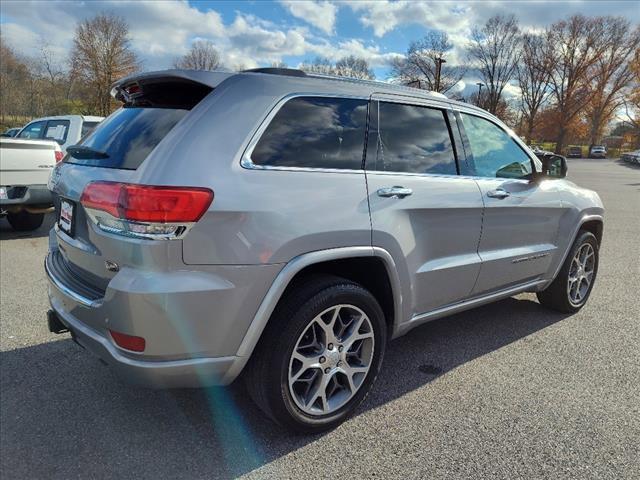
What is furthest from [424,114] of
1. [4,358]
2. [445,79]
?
[445,79]

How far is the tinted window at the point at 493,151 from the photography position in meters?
3.47

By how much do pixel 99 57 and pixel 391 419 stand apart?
38.6 meters

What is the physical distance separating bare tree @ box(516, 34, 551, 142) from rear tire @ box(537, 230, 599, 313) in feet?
212

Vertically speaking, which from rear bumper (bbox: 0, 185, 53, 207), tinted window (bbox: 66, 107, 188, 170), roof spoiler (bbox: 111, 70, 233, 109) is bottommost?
rear bumper (bbox: 0, 185, 53, 207)

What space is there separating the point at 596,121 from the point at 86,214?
82784 mm

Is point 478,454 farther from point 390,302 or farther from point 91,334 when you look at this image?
point 91,334

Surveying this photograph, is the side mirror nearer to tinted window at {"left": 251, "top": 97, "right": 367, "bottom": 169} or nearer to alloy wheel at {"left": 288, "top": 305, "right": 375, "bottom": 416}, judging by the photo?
tinted window at {"left": 251, "top": 97, "right": 367, "bottom": 169}

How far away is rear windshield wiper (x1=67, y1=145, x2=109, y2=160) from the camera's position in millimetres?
2518

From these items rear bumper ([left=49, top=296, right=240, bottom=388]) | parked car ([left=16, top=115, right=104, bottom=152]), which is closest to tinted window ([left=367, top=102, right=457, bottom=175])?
rear bumper ([left=49, top=296, right=240, bottom=388])

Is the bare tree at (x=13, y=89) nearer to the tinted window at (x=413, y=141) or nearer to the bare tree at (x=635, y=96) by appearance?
the tinted window at (x=413, y=141)

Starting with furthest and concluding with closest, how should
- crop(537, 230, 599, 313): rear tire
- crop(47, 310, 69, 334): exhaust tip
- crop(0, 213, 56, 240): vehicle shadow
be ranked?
crop(0, 213, 56, 240): vehicle shadow < crop(537, 230, 599, 313): rear tire < crop(47, 310, 69, 334): exhaust tip

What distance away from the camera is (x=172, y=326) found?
6.87 ft

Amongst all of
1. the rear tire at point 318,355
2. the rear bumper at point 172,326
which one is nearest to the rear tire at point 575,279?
the rear tire at point 318,355

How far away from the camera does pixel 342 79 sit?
2.81 m
